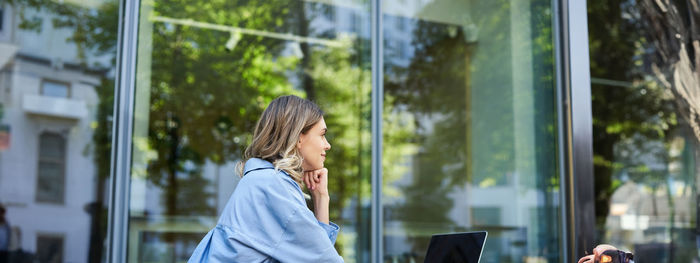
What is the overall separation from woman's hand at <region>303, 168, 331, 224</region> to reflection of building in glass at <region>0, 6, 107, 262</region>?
6.74m

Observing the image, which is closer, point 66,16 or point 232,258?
point 232,258

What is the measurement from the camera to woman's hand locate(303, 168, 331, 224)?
2.14 metres

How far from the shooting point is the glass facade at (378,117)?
591 centimetres

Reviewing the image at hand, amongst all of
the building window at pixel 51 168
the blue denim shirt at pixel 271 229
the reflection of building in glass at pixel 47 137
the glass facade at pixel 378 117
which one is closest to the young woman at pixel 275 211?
the blue denim shirt at pixel 271 229

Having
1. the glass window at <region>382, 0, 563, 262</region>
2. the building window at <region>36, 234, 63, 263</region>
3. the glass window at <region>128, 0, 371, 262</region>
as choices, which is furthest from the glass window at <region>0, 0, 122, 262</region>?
the glass window at <region>382, 0, 563, 262</region>

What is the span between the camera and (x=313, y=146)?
7.06 feet

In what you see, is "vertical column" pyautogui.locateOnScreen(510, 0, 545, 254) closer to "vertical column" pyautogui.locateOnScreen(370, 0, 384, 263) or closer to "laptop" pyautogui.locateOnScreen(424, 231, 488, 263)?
"vertical column" pyautogui.locateOnScreen(370, 0, 384, 263)

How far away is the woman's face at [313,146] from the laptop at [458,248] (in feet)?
2.18

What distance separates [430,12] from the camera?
26.0 feet

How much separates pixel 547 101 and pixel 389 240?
301 cm

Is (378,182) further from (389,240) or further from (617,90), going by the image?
(617,90)

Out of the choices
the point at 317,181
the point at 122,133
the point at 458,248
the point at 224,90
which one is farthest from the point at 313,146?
the point at 224,90

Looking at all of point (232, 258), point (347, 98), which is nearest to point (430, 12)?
point (347, 98)

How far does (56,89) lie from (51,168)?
3.70ft
